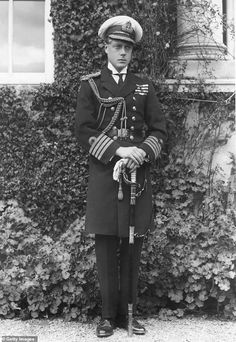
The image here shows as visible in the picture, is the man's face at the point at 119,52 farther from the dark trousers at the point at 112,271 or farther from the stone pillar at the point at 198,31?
the stone pillar at the point at 198,31

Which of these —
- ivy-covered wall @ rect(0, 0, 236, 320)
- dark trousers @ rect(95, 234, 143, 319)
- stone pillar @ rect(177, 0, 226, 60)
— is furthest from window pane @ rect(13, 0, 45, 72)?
dark trousers @ rect(95, 234, 143, 319)

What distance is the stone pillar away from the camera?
4766mm

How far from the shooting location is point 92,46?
4.49m

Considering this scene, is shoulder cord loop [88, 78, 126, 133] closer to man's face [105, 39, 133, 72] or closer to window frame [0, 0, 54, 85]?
man's face [105, 39, 133, 72]

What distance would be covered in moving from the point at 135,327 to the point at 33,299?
0.79 metres

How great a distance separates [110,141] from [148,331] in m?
1.33

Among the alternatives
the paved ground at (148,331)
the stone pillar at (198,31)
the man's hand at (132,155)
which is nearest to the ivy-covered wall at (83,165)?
the stone pillar at (198,31)

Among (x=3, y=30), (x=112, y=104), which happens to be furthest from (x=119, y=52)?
(x=3, y=30)

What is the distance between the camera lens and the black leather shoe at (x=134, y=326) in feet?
11.0

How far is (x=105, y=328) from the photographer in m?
3.31

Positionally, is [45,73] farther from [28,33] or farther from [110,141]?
[110,141]

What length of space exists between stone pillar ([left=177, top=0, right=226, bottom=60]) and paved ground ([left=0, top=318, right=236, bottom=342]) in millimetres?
2419

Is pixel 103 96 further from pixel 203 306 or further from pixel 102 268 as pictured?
pixel 203 306

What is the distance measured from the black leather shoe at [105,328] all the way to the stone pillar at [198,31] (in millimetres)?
2598
